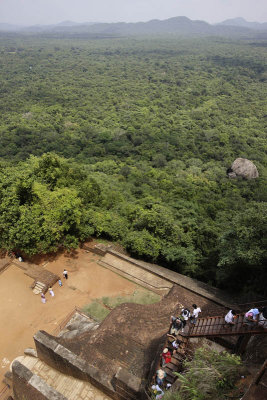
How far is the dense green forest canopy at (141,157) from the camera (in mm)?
14250

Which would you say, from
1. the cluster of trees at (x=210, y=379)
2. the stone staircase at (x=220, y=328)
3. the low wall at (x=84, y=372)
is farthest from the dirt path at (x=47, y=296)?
the cluster of trees at (x=210, y=379)

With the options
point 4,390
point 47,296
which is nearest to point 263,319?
point 4,390

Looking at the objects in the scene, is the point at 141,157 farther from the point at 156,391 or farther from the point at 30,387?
the point at 156,391

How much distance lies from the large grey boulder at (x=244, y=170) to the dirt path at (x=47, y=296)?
1251 inches

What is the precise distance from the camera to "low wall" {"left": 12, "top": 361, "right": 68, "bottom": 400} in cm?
755

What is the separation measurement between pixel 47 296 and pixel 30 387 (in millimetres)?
5590

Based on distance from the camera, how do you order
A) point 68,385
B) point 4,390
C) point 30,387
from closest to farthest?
point 30,387, point 68,385, point 4,390

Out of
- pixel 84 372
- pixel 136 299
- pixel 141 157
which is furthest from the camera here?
pixel 141 157

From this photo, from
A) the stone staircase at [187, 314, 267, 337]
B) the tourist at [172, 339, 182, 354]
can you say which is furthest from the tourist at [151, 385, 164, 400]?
the stone staircase at [187, 314, 267, 337]

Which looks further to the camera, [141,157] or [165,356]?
[141,157]

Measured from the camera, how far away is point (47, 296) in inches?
521

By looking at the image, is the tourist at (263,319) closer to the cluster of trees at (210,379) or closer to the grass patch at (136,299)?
the cluster of trees at (210,379)

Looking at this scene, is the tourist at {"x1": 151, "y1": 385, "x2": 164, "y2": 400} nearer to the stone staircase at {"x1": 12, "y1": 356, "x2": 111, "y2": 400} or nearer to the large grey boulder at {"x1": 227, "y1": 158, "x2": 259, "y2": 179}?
the stone staircase at {"x1": 12, "y1": 356, "x2": 111, "y2": 400}

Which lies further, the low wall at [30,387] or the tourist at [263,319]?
the low wall at [30,387]
